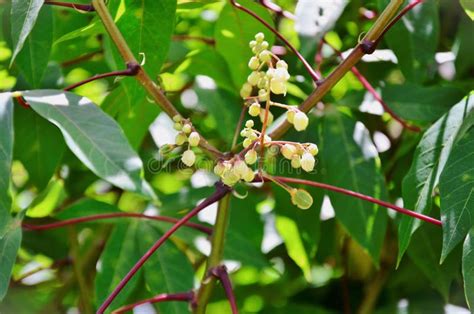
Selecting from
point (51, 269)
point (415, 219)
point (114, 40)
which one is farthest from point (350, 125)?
point (51, 269)

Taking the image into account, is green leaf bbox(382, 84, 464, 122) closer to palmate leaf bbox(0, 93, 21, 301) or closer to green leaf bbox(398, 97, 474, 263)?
green leaf bbox(398, 97, 474, 263)

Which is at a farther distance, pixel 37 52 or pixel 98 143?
pixel 37 52

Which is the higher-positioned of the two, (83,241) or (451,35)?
(451,35)

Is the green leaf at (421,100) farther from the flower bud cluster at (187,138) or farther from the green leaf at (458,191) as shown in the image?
the flower bud cluster at (187,138)

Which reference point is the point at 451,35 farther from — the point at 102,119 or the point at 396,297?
the point at 102,119

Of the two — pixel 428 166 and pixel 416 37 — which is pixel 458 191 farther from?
pixel 416 37

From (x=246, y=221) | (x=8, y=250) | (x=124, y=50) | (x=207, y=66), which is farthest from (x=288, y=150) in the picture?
(x=246, y=221)
